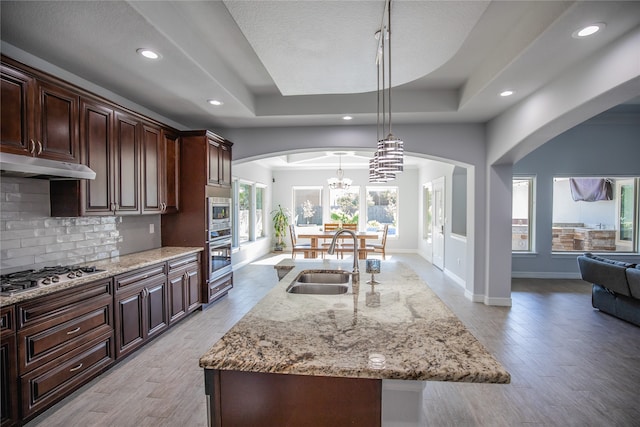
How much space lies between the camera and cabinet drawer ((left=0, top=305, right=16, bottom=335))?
1.89 metres

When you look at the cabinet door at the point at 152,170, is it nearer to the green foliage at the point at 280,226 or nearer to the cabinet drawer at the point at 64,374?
the cabinet drawer at the point at 64,374

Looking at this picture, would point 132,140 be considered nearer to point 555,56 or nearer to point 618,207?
point 555,56

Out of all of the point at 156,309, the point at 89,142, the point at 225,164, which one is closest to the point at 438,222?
the point at 225,164

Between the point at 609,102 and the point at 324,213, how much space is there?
7.67 metres

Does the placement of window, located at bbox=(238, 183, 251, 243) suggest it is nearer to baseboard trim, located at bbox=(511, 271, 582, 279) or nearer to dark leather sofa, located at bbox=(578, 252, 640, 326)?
baseboard trim, located at bbox=(511, 271, 582, 279)

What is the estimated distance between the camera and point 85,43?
7.94 ft

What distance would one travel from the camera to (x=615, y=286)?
3963mm

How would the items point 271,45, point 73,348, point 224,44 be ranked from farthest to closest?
point 224,44
point 271,45
point 73,348

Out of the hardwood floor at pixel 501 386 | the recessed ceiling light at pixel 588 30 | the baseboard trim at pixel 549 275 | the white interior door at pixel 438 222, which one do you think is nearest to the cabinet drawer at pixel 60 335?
the hardwood floor at pixel 501 386

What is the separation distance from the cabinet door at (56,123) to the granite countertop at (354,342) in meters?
2.03

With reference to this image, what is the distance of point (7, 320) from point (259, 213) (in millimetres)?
7280

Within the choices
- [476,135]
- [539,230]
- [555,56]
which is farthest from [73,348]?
[539,230]

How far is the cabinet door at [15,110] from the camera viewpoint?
212cm

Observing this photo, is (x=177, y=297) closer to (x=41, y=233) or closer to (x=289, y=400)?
(x=41, y=233)
